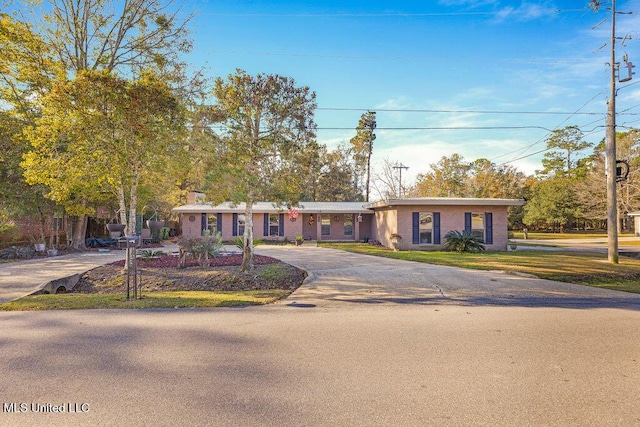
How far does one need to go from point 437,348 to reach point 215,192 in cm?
807

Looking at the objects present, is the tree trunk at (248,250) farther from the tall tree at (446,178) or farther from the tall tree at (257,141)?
the tall tree at (446,178)

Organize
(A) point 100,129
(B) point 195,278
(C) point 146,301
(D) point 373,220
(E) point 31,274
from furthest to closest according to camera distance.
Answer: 1. (D) point 373,220
2. (E) point 31,274
3. (B) point 195,278
4. (A) point 100,129
5. (C) point 146,301

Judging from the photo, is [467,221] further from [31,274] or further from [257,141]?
[31,274]

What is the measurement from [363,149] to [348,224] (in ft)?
63.0

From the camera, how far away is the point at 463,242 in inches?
720

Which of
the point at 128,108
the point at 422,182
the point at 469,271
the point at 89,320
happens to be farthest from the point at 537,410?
the point at 422,182

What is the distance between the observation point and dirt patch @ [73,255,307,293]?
9.54 meters

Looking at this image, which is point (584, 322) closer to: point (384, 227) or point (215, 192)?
point (215, 192)

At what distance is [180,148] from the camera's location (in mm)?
10930

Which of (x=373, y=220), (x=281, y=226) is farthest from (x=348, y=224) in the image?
(x=281, y=226)

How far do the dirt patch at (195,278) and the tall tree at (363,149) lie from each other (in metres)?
32.7

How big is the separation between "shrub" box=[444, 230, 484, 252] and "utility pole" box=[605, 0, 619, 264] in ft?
17.8

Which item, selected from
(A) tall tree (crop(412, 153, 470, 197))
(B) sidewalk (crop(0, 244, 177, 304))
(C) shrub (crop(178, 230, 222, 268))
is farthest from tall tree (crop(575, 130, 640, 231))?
(B) sidewalk (crop(0, 244, 177, 304))

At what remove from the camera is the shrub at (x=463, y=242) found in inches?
719
